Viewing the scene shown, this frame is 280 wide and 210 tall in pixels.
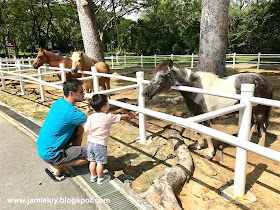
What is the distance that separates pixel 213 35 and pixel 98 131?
4.27m

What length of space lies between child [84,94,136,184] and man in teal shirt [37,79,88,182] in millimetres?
225

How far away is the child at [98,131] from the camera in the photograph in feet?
9.07

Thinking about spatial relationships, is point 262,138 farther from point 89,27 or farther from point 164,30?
point 164,30

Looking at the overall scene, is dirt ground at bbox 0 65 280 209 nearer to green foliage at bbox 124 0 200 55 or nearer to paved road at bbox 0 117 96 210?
paved road at bbox 0 117 96 210

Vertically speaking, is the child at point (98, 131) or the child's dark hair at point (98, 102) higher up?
the child's dark hair at point (98, 102)

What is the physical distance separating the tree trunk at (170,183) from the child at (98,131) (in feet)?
2.19

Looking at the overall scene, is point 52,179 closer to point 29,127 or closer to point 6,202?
point 6,202

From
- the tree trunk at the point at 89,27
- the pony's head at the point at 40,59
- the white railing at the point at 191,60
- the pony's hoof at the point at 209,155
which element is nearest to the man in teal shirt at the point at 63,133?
the pony's hoof at the point at 209,155

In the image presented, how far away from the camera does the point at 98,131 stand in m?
2.78

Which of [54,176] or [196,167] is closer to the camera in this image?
[54,176]

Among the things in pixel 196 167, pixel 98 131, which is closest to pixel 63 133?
pixel 98 131

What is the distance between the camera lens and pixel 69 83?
9.64 ft

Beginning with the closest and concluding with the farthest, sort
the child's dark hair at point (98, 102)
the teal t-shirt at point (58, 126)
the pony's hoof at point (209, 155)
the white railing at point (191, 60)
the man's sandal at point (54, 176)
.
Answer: the child's dark hair at point (98, 102) < the teal t-shirt at point (58, 126) < the man's sandal at point (54, 176) < the pony's hoof at point (209, 155) < the white railing at point (191, 60)

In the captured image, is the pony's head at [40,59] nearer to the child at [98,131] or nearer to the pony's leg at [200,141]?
the child at [98,131]
